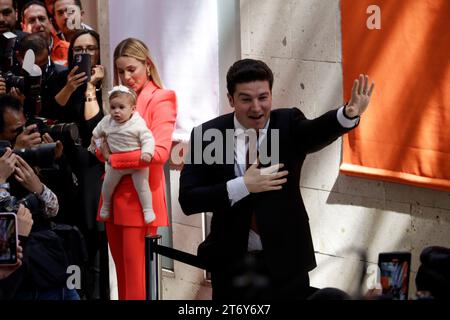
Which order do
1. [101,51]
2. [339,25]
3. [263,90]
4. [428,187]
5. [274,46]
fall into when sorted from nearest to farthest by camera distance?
[263,90]
[428,187]
[339,25]
[274,46]
[101,51]

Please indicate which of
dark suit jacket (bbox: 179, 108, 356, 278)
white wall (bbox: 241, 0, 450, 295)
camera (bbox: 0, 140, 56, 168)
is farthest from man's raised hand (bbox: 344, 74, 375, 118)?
camera (bbox: 0, 140, 56, 168)

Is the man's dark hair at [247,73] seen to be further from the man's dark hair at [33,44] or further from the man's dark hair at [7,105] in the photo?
the man's dark hair at [33,44]

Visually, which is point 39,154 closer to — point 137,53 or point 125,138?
point 125,138

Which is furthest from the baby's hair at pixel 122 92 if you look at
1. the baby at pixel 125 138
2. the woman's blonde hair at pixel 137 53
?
the woman's blonde hair at pixel 137 53

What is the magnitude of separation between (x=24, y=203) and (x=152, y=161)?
0.88 metres

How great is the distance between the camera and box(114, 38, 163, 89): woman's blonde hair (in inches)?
235

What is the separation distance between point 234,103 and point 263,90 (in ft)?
0.50

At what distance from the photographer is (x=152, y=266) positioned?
15.6 ft

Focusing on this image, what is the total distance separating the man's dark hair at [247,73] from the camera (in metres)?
4.71

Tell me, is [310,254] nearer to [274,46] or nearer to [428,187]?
[428,187]

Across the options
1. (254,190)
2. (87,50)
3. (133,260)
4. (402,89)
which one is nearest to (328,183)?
(402,89)

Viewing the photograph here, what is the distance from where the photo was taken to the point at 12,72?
6762mm

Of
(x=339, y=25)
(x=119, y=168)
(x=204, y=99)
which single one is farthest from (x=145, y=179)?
(x=339, y=25)

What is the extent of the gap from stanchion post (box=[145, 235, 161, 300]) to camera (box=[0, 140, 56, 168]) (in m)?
1.18
